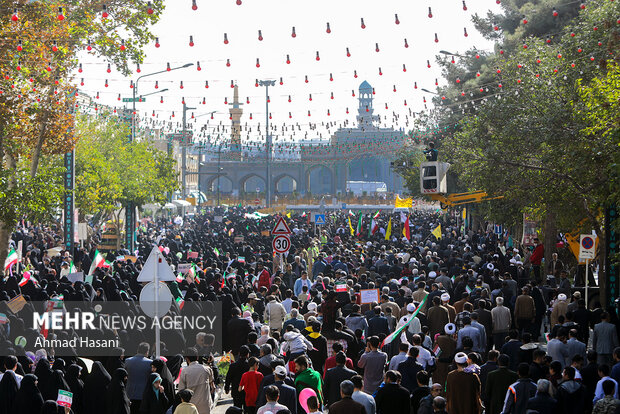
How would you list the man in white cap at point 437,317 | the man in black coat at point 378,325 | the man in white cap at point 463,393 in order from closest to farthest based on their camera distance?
1. the man in white cap at point 463,393
2. the man in black coat at point 378,325
3. the man in white cap at point 437,317

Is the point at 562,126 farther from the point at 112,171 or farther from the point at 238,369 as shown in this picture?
the point at 112,171

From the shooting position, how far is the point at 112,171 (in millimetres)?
39656

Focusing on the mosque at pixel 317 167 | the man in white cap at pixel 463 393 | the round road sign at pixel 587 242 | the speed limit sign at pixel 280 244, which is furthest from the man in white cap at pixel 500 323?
the mosque at pixel 317 167

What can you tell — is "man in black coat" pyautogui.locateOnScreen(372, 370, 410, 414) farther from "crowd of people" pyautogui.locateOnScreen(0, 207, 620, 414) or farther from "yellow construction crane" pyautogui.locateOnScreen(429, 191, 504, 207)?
"yellow construction crane" pyautogui.locateOnScreen(429, 191, 504, 207)

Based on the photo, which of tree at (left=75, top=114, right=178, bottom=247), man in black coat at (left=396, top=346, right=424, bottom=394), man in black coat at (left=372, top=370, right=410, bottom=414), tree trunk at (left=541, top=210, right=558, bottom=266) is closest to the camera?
man in black coat at (left=372, top=370, right=410, bottom=414)

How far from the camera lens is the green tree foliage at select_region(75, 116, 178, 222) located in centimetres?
3541

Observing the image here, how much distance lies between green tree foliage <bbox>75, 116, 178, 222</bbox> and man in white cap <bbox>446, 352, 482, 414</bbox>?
2484 cm

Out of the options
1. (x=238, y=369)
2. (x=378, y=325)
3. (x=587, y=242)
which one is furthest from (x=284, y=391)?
(x=587, y=242)

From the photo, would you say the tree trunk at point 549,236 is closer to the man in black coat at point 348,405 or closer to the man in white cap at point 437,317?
the man in white cap at point 437,317

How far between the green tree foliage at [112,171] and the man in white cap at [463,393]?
24843 millimetres

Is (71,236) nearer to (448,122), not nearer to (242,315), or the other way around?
(242,315)

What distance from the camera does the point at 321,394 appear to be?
35.2 feet

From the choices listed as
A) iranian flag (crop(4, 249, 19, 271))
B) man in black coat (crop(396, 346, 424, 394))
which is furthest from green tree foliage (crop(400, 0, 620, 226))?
iranian flag (crop(4, 249, 19, 271))

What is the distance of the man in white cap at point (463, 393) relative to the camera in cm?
1034
